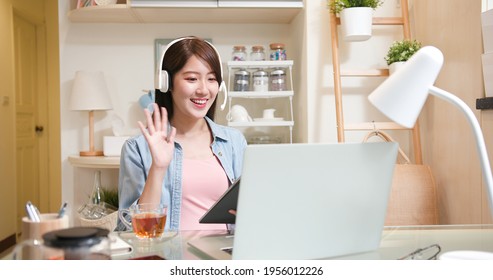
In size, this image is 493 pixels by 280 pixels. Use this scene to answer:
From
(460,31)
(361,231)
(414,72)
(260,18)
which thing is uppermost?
(260,18)

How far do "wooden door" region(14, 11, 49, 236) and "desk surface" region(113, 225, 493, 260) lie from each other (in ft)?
11.3

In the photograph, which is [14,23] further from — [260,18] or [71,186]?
[260,18]

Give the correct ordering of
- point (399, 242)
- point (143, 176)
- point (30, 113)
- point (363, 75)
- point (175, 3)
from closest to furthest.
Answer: point (399, 242)
point (143, 176)
point (363, 75)
point (175, 3)
point (30, 113)

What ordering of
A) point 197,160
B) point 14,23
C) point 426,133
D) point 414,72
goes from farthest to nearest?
point 14,23 < point 426,133 < point 197,160 < point 414,72

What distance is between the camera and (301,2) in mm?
2793

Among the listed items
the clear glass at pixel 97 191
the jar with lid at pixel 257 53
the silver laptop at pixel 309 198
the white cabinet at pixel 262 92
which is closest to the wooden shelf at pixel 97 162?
the clear glass at pixel 97 191

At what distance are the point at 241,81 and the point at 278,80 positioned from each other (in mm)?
199

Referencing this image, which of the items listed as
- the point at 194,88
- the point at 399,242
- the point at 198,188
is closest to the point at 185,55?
the point at 194,88

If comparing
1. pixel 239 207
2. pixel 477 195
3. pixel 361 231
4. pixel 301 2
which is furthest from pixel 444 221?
pixel 239 207

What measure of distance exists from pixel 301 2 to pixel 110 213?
60.2 inches

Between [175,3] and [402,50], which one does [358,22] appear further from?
[175,3]

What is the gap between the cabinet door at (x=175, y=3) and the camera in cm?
274

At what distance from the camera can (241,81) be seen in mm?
2857

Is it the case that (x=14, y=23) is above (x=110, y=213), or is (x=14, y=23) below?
above
